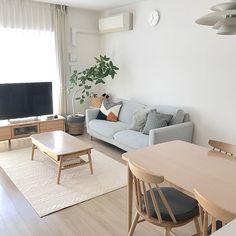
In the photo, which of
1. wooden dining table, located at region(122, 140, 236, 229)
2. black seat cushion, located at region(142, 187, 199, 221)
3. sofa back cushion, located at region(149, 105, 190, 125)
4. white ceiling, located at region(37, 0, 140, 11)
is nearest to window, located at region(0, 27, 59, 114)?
white ceiling, located at region(37, 0, 140, 11)

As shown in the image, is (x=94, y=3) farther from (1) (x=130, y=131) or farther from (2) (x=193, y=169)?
(2) (x=193, y=169)

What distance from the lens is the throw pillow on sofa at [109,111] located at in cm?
482

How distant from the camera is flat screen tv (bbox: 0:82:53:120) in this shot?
450 cm

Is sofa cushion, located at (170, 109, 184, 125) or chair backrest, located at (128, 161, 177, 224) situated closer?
chair backrest, located at (128, 161, 177, 224)

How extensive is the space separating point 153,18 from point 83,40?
1877mm

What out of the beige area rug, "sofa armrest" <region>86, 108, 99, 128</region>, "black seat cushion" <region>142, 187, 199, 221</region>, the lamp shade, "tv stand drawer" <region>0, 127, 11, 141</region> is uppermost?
the lamp shade

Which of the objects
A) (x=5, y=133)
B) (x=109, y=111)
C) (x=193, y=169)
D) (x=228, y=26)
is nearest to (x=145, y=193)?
(x=193, y=169)

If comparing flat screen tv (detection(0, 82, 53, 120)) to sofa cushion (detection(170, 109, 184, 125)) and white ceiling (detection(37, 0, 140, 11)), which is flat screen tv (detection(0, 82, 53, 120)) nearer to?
white ceiling (detection(37, 0, 140, 11))

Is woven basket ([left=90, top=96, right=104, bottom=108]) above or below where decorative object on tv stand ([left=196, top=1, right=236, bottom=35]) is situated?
below

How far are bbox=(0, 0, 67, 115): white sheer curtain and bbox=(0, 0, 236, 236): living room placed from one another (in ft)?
0.06

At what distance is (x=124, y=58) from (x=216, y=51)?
2.07m

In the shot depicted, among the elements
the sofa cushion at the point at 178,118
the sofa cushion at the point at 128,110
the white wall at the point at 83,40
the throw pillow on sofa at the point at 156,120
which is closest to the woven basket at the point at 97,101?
the white wall at the point at 83,40

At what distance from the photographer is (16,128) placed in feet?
14.9

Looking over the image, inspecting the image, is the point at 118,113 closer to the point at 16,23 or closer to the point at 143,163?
the point at 16,23
